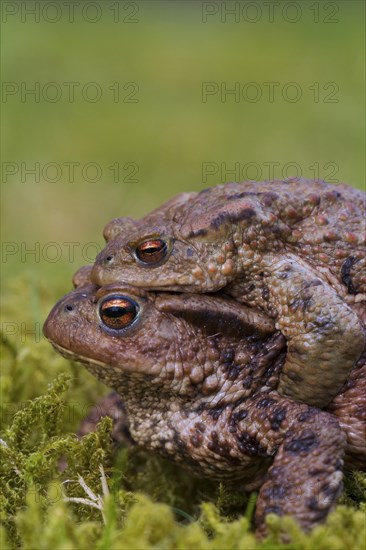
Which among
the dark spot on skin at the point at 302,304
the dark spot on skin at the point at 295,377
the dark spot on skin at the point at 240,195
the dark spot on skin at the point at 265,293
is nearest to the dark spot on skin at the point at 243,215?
the dark spot on skin at the point at 240,195

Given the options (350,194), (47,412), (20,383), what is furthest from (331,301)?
(20,383)

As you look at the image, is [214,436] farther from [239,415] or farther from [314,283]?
[314,283]

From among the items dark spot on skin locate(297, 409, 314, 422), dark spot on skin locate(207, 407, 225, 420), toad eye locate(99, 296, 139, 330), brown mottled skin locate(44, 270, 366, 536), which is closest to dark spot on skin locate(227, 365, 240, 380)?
brown mottled skin locate(44, 270, 366, 536)

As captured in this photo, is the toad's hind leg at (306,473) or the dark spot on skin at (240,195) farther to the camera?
the dark spot on skin at (240,195)

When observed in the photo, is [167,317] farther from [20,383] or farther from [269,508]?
[20,383]

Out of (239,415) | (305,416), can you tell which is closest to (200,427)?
(239,415)

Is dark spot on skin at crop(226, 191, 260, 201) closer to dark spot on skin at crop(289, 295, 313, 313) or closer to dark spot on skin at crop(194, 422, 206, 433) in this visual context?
dark spot on skin at crop(289, 295, 313, 313)

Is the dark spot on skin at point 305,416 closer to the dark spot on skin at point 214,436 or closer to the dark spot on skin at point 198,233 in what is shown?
the dark spot on skin at point 214,436
